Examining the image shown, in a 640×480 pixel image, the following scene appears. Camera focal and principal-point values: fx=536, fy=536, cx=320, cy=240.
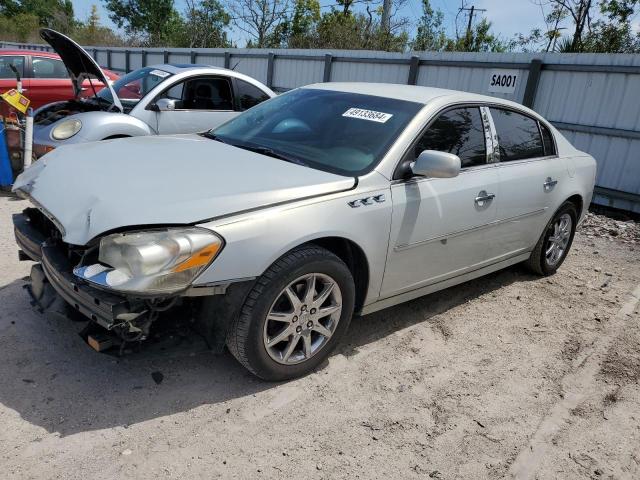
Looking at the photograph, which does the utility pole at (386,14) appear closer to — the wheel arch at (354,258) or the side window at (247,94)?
the side window at (247,94)

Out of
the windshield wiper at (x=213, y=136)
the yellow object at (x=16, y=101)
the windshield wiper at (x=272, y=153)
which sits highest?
the windshield wiper at (x=272, y=153)

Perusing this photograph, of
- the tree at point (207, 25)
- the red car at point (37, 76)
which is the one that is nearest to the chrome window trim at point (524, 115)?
the red car at point (37, 76)

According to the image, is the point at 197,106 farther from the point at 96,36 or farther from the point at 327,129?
the point at 96,36

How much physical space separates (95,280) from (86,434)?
0.76m

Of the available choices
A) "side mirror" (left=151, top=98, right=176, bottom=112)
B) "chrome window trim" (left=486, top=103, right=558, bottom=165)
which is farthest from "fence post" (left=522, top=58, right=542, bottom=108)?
"side mirror" (left=151, top=98, right=176, bottom=112)

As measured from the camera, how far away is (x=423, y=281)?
3.72 m

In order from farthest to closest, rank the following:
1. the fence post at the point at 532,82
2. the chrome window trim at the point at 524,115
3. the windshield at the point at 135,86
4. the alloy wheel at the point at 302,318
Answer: the fence post at the point at 532,82
the windshield at the point at 135,86
the chrome window trim at the point at 524,115
the alloy wheel at the point at 302,318

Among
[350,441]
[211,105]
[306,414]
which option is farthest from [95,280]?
[211,105]

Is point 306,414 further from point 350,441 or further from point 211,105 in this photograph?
point 211,105

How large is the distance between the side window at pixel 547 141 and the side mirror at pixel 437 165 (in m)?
1.95

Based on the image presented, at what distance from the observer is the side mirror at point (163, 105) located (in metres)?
6.71

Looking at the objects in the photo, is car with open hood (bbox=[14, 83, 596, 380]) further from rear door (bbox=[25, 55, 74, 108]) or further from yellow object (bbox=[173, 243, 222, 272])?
rear door (bbox=[25, 55, 74, 108])

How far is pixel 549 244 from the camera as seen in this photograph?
5113 mm

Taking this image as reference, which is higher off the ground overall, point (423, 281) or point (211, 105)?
point (211, 105)
